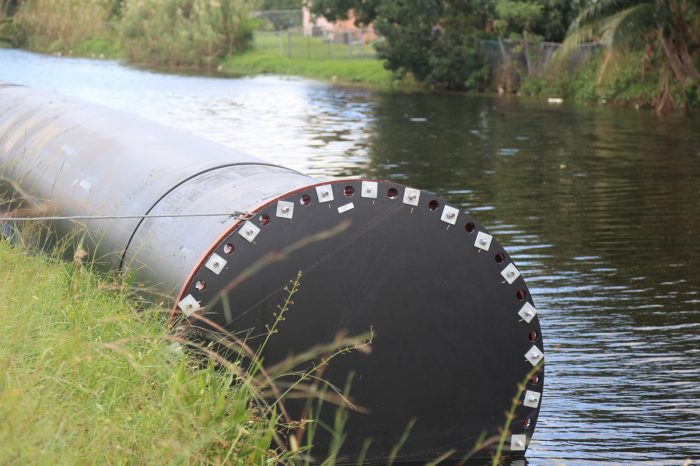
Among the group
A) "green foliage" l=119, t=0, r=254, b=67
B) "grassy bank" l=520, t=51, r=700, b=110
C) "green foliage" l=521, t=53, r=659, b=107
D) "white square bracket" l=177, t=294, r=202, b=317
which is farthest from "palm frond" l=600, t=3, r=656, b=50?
"green foliage" l=119, t=0, r=254, b=67

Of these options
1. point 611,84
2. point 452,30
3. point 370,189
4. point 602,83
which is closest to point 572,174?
point 370,189

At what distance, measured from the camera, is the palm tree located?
30.1 metres

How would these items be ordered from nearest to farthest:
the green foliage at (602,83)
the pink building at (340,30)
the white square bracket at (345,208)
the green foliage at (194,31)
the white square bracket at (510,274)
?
the white square bracket at (345,208) → the white square bracket at (510,274) → the green foliage at (602,83) → the green foliage at (194,31) → the pink building at (340,30)

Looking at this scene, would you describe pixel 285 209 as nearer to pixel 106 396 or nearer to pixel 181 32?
pixel 106 396

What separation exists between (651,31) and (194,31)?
3409 cm

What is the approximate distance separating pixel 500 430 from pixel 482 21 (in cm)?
4095

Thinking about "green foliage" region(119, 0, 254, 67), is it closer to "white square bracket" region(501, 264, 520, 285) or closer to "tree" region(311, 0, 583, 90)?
"tree" region(311, 0, 583, 90)

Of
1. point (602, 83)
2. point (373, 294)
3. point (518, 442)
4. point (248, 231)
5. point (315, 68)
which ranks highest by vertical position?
point (248, 231)

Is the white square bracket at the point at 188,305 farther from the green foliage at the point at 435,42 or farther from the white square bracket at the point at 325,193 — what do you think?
the green foliage at the point at 435,42

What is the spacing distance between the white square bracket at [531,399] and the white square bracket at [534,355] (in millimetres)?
159

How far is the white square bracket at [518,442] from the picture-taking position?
662 centimetres

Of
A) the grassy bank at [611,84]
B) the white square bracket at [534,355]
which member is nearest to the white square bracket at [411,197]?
the white square bracket at [534,355]

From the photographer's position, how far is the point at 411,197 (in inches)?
251

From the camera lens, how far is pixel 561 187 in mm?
18281
